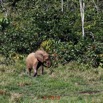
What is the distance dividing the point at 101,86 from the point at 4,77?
427 centimetres

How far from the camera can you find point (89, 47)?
76.8 ft

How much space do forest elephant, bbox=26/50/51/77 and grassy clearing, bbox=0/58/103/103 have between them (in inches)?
21.1

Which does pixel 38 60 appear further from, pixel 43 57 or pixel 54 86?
pixel 54 86

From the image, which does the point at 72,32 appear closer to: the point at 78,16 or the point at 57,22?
the point at 57,22

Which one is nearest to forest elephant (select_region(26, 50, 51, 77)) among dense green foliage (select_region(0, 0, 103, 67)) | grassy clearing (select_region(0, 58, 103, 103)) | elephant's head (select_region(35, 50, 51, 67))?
elephant's head (select_region(35, 50, 51, 67))

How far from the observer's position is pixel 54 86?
1516 centimetres

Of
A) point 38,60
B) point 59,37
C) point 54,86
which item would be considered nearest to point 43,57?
point 38,60

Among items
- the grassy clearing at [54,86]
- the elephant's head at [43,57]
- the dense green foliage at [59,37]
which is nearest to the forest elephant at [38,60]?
the elephant's head at [43,57]

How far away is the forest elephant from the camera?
61.2ft

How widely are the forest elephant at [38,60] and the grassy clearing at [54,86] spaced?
54 centimetres

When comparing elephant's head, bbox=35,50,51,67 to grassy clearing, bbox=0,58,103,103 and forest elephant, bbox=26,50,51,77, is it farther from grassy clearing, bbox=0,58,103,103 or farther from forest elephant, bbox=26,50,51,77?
grassy clearing, bbox=0,58,103,103

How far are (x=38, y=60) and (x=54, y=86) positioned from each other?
4045 millimetres

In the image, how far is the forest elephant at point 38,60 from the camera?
1866cm

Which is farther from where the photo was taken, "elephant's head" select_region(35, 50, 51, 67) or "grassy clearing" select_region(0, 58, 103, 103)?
"elephant's head" select_region(35, 50, 51, 67)
